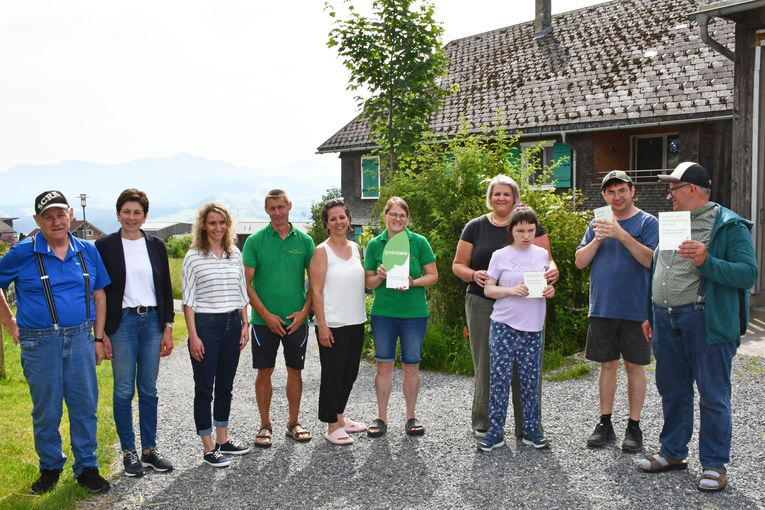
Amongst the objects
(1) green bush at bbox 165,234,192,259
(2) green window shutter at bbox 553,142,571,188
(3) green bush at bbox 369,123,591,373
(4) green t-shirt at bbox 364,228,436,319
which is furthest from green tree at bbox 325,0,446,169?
(1) green bush at bbox 165,234,192,259

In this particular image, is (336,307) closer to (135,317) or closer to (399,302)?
(399,302)

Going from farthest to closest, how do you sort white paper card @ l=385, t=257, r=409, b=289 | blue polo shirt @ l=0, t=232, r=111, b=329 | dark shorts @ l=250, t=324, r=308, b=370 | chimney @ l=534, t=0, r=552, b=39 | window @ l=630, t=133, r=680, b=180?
chimney @ l=534, t=0, r=552, b=39 < window @ l=630, t=133, r=680, b=180 < dark shorts @ l=250, t=324, r=308, b=370 < white paper card @ l=385, t=257, r=409, b=289 < blue polo shirt @ l=0, t=232, r=111, b=329

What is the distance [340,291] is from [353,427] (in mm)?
1302

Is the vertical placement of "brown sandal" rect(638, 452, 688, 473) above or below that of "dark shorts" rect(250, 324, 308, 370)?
below

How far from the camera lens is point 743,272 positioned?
366 centimetres

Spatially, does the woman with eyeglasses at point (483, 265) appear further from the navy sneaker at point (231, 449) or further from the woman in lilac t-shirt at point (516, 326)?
the navy sneaker at point (231, 449)

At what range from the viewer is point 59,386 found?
159 inches

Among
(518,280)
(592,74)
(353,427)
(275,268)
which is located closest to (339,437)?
(353,427)

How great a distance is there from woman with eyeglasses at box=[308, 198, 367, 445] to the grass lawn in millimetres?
1758

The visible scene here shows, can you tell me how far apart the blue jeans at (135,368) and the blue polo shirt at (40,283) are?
0.31m

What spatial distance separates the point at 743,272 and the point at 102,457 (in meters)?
4.80

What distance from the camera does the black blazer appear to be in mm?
4227

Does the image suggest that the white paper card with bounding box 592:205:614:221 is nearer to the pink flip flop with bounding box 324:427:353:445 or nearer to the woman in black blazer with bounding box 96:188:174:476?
the pink flip flop with bounding box 324:427:353:445

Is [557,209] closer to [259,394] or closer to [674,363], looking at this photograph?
[674,363]
